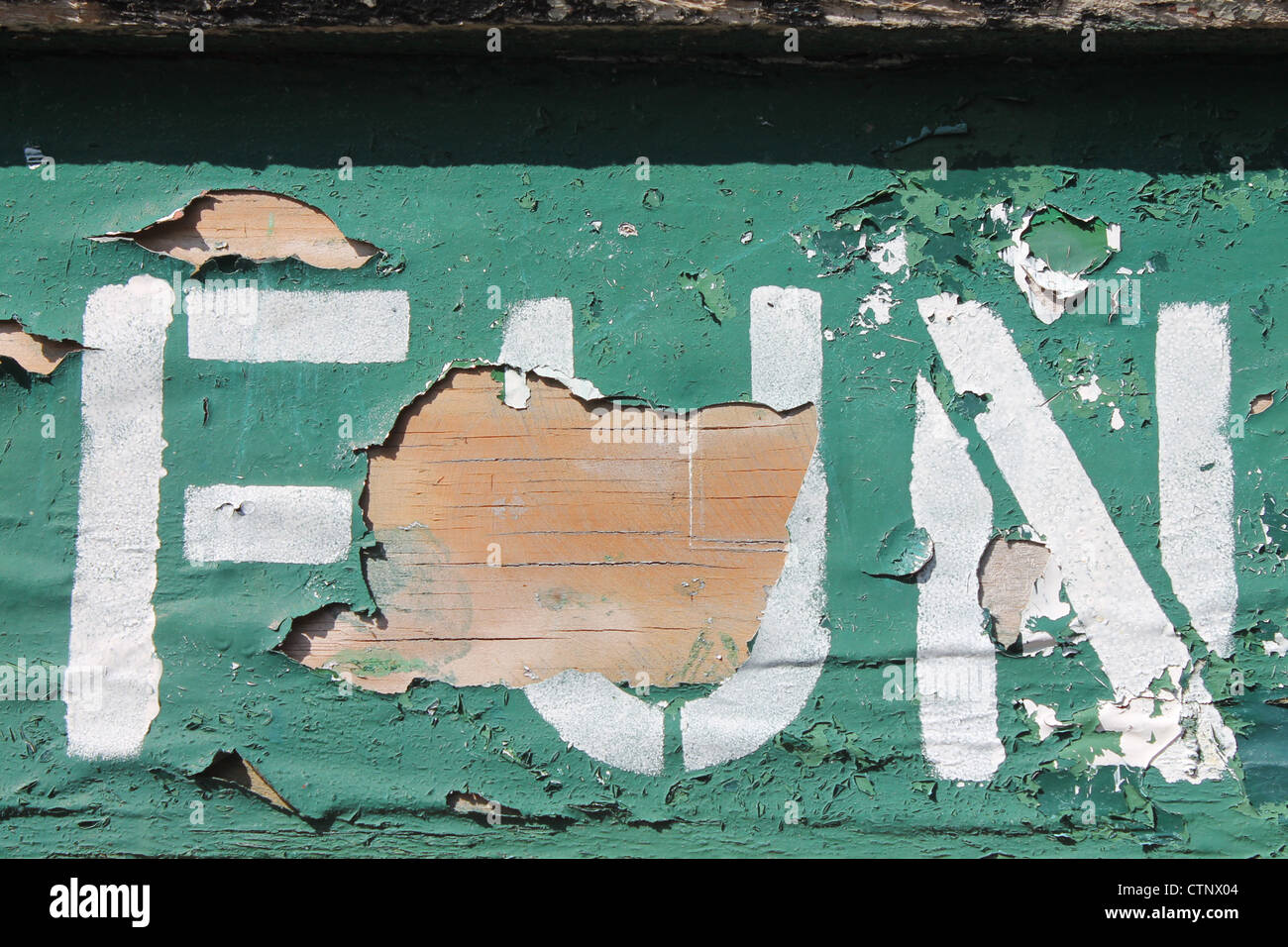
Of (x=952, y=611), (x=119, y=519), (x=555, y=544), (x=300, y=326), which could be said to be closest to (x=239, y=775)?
(x=119, y=519)

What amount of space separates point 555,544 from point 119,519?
50.1 inches

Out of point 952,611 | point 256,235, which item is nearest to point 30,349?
point 256,235

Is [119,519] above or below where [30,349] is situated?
below

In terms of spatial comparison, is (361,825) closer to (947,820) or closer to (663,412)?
(663,412)

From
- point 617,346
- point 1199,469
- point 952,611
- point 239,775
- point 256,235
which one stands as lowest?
point 239,775

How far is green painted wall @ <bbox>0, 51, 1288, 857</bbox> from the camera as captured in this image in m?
2.27

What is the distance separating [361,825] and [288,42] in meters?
2.28

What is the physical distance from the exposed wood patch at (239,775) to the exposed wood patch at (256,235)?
145 centimetres

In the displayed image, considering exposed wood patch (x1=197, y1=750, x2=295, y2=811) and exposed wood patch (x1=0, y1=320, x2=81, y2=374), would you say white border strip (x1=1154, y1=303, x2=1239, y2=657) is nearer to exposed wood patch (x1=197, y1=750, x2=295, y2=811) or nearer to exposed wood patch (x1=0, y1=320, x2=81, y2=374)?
exposed wood patch (x1=197, y1=750, x2=295, y2=811)

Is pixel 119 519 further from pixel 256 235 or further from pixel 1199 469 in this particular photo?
pixel 1199 469

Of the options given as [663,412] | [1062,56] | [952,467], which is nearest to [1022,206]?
[1062,56]

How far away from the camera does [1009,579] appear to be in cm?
227

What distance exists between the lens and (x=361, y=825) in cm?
231

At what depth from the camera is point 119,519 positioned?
2.29m
